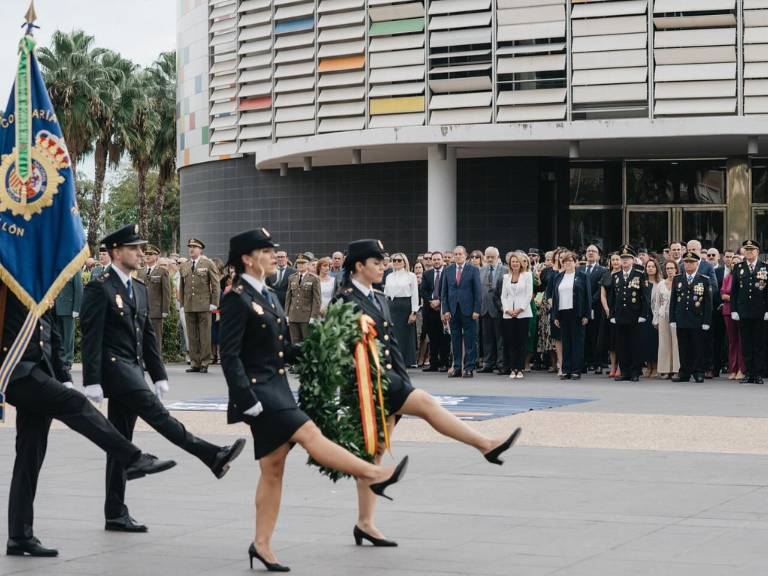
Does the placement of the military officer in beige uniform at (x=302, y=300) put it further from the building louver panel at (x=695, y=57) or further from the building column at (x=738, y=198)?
the building column at (x=738, y=198)

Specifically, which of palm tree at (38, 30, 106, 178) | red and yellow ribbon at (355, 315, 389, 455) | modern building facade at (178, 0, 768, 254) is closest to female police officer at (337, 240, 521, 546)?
red and yellow ribbon at (355, 315, 389, 455)

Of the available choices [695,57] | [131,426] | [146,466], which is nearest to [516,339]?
[695,57]

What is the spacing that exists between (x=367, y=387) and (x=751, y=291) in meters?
14.3

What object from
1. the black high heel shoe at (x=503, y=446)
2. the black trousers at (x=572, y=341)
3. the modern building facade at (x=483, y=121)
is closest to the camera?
the black high heel shoe at (x=503, y=446)

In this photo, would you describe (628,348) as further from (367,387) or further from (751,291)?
(367,387)

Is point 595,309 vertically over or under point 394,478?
over

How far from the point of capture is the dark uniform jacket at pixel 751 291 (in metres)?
21.3

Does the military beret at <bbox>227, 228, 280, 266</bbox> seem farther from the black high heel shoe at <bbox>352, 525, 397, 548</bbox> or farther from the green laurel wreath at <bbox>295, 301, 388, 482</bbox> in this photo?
the black high heel shoe at <bbox>352, 525, 397, 548</bbox>

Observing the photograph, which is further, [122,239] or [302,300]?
[302,300]

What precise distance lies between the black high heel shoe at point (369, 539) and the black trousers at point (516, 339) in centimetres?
1427

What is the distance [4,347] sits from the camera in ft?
28.2

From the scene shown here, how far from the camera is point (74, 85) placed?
51875mm

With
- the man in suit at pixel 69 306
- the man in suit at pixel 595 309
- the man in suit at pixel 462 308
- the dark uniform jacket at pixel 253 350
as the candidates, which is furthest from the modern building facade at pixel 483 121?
the dark uniform jacket at pixel 253 350

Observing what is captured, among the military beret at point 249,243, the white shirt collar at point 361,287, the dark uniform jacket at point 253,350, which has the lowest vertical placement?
the dark uniform jacket at point 253,350
